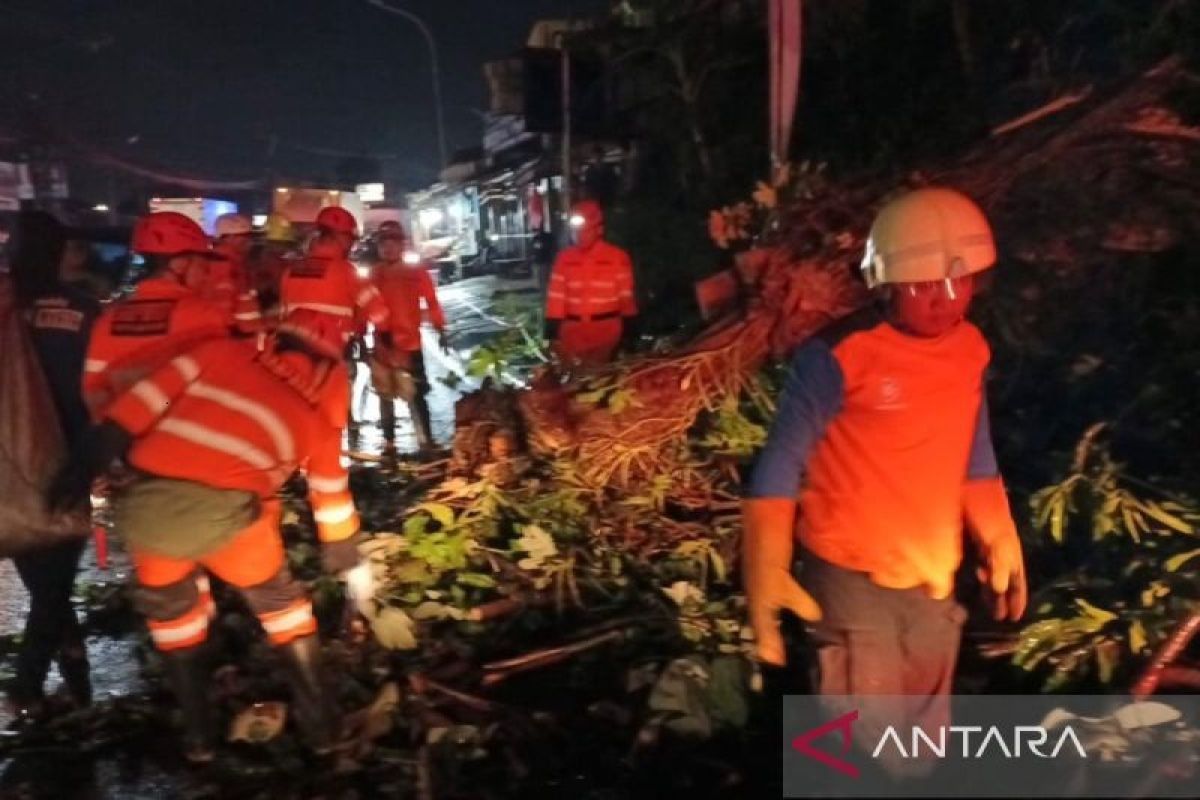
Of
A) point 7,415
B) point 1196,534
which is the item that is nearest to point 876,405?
point 1196,534

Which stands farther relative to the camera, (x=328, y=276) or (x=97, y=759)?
(x=328, y=276)

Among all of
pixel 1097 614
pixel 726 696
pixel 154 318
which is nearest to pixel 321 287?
pixel 154 318

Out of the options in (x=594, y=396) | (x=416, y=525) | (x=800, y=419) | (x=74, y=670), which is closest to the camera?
(x=800, y=419)

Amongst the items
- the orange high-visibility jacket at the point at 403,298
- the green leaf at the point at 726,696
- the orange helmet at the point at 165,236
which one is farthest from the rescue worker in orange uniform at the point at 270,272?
the green leaf at the point at 726,696

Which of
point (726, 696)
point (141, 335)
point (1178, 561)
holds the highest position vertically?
point (141, 335)

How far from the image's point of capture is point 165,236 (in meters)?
3.92

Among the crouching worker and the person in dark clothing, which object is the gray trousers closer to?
the crouching worker

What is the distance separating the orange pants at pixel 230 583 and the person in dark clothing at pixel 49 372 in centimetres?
86

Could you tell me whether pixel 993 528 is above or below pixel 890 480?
below

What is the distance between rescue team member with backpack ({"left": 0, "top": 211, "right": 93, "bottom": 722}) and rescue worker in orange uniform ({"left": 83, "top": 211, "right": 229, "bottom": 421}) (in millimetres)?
680

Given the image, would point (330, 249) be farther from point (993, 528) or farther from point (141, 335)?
point (993, 528)

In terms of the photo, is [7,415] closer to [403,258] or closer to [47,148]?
[403,258]

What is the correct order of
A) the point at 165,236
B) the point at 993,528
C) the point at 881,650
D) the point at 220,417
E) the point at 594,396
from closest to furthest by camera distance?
1. the point at 881,650
2. the point at 993,528
3. the point at 220,417
4. the point at 165,236
5. the point at 594,396

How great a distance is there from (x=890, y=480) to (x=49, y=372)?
332 cm
